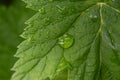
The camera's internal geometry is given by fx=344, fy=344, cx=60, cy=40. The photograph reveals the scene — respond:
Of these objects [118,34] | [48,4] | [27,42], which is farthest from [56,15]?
[118,34]

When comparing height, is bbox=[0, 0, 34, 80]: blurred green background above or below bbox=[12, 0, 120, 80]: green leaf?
below

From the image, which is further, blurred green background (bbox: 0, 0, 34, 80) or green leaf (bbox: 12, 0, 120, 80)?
blurred green background (bbox: 0, 0, 34, 80)

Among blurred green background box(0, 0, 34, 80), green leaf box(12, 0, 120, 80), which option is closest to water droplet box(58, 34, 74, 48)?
green leaf box(12, 0, 120, 80)

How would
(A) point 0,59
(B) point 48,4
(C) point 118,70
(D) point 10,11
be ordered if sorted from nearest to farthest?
(C) point 118,70 < (B) point 48,4 < (A) point 0,59 < (D) point 10,11

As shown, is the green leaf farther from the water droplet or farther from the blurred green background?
the blurred green background

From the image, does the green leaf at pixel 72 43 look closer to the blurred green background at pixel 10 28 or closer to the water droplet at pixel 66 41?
the water droplet at pixel 66 41

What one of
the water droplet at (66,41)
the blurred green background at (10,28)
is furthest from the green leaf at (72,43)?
the blurred green background at (10,28)

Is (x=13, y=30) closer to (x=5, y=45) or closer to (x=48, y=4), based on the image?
(x=5, y=45)
